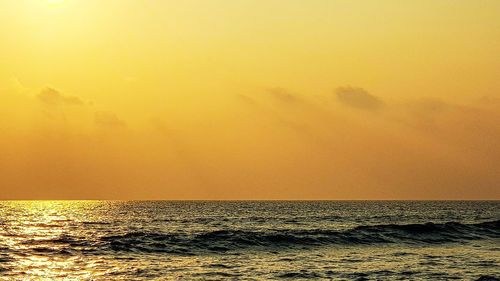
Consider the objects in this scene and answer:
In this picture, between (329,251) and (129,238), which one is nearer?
(329,251)

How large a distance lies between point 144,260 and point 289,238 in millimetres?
19072

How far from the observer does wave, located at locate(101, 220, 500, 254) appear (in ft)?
172

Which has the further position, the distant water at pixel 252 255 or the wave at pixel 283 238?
the wave at pixel 283 238

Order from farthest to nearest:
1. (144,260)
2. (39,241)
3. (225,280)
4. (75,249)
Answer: (39,241) < (75,249) < (144,260) < (225,280)

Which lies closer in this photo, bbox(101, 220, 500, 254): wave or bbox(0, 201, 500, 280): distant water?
bbox(0, 201, 500, 280): distant water

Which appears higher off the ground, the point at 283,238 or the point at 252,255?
the point at 283,238

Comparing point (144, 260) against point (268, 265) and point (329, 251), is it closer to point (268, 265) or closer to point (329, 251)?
point (268, 265)

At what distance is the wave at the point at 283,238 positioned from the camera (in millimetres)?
52312

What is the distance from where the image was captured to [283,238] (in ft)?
194

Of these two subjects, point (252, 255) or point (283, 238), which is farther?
point (283, 238)

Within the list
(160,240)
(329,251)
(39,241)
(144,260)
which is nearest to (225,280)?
(144,260)

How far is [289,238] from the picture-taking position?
59.3 meters

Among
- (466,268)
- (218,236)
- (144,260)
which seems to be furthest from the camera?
(218,236)

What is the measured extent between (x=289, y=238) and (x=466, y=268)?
2217cm
